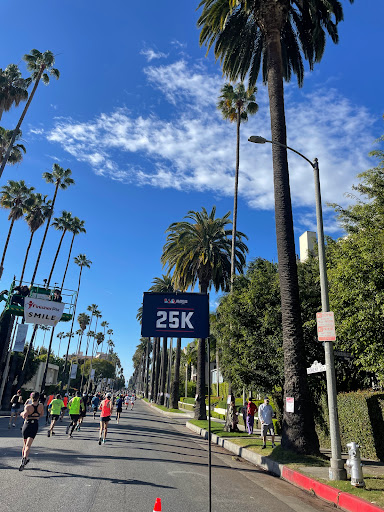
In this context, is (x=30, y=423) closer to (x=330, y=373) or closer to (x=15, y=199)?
(x=330, y=373)

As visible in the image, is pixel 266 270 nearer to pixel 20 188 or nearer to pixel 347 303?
pixel 347 303

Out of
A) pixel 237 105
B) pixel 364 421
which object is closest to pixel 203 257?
pixel 237 105

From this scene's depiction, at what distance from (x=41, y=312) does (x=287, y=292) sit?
18961 mm

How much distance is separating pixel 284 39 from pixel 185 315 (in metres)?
16.2

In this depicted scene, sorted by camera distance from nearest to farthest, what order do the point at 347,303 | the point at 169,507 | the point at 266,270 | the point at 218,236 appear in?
the point at 169,507 → the point at 347,303 → the point at 266,270 → the point at 218,236

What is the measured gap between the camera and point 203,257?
2784 centimetres

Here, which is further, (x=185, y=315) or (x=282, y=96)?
(x=282, y=96)

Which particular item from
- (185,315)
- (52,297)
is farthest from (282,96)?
(52,297)

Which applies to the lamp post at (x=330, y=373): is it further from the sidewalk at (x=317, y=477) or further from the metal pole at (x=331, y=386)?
the sidewalk at (x=317, y=477)

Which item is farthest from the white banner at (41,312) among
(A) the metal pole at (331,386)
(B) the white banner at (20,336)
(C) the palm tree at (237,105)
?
(A) the metal pole at (331,386)

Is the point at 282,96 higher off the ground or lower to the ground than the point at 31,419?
higher

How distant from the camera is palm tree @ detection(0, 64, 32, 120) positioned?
26.9 meters

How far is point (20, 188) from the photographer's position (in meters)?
40.1

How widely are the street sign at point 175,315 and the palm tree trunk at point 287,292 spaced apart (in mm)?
5993
